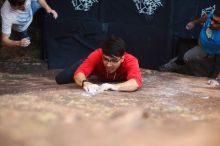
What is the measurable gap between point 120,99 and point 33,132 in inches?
79.1

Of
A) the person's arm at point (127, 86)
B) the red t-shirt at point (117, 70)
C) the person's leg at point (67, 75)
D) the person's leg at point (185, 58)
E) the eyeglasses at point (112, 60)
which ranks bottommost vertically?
the person's leg at point (185, 58)

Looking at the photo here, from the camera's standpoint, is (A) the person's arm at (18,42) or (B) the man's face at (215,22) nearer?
(A) the person's arm at (18,42)

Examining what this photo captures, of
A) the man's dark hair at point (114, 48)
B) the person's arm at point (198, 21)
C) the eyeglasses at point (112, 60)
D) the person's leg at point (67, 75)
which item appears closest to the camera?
the man's dark hair at point (114, 48)

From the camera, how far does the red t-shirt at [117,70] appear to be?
3.88m

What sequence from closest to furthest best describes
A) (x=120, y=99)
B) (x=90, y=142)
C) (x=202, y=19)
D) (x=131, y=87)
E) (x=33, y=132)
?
(x=90, y=142)
(x=33, y=132)
(x=120, y=99)
(x=131, y=87)
(x=202, y=19)

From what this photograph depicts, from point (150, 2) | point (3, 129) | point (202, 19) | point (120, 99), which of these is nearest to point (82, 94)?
point (120, 99)

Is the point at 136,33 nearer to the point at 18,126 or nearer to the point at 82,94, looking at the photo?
the point at 82,94

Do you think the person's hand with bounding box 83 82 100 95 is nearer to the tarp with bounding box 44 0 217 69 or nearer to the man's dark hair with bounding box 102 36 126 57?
the man's dark hair with bounding box 102 36 126 57

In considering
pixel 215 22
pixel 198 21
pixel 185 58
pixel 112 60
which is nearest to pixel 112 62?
pixel 112 60

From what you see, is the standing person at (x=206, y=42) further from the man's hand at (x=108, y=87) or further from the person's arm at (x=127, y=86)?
the man's hand at (x=108, y=87)

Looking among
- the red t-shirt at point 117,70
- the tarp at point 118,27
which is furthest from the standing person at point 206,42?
the red t-shirt at point 117,70

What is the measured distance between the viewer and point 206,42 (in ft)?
17.3

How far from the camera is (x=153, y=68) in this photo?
261 inches

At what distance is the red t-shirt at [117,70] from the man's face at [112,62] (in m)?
0.09
